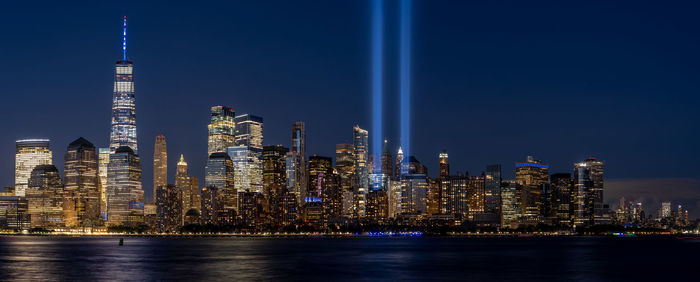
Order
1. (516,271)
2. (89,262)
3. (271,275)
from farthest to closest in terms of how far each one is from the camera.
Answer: (89,262), (516,271), (271,275)

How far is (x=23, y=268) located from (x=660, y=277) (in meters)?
88.9

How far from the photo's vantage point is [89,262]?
134000mm

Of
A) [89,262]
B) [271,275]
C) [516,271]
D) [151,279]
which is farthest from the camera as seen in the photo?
[89,262]

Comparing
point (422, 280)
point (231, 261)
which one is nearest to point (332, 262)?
point (231, 261)

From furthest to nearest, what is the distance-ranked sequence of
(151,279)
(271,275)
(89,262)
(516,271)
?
(89,262) < (516,271) < (271,275) < (151,279)

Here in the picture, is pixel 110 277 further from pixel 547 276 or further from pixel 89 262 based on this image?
pixel 547 276

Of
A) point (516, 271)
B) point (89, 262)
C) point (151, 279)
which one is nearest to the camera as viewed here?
point (151, 279)

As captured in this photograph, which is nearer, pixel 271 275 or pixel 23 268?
pixel 271 275

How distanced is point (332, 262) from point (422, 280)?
39419 millimetres

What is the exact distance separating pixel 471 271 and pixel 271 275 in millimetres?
29329

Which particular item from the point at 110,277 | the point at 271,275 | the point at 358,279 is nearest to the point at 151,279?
the point at 110,277

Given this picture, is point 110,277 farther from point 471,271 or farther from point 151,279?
point 471,271

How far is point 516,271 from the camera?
378 ft

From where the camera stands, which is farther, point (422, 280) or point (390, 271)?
point (390, 271)
